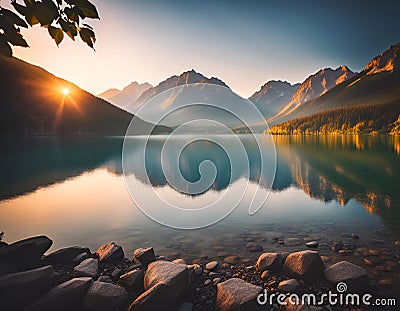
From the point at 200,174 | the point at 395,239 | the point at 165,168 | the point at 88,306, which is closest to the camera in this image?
the point at 88,306

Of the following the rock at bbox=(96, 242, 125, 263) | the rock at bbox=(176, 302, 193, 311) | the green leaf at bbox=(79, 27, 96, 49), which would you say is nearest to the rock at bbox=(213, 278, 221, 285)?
the rock at bbox=(176, 302, 193, 311)

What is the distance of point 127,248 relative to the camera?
12664 millimetres

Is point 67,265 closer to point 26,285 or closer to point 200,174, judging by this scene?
point 26,285

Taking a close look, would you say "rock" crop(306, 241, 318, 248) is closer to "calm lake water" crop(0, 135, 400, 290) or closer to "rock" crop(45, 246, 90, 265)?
"calm lake water" crop(0, 135, 400, 290)

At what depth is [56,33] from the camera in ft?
10.2

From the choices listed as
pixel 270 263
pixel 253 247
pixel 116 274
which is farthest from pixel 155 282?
pixel 253 247

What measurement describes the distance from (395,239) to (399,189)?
56.2 ft

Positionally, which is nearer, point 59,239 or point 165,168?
point 59,239

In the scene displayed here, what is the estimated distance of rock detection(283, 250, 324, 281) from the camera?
798 cm

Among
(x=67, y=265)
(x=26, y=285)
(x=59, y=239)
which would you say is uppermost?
(x=26, y=285)

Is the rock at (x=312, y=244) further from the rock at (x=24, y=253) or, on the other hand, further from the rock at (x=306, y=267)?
the rock at (x=24, y=253)

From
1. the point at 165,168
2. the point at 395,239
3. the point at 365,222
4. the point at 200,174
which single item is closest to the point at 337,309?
the point at 395,239

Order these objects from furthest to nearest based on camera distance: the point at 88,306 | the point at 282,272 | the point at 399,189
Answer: the point at 399,189 → the point at 282,272 → the point at 88,306

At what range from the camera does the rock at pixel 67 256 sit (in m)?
9.52
